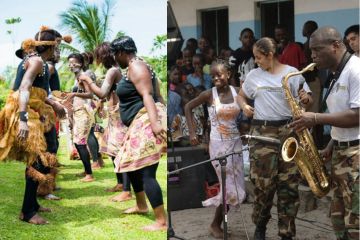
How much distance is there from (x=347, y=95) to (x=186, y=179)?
4.25 feet

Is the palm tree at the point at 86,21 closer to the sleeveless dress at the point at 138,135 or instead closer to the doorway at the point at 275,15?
the sleeveless dress at the point at 138,135

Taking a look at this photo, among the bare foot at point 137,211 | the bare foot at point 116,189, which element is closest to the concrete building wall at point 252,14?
the bare foot at point 137,211

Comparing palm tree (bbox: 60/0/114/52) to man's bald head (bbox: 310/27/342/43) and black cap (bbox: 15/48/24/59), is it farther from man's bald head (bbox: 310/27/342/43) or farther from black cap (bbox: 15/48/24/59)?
man's bald head (bbox: 310/27/342/43)

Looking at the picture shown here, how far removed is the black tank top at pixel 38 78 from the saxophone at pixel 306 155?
1735 mm

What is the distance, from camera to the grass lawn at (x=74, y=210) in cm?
387

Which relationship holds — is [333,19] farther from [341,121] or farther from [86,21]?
[86,21]

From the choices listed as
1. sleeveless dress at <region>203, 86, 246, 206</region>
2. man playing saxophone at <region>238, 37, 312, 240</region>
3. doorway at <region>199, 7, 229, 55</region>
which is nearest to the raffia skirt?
sleeveless dress at <region>203, 86, 246, 206</region>

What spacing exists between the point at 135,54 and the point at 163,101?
14.6 inches

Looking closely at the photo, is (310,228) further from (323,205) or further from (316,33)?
(316,33)

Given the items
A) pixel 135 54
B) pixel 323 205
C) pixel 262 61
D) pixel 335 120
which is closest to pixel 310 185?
pixel 323 205

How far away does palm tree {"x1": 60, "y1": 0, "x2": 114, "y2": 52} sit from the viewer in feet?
12.9

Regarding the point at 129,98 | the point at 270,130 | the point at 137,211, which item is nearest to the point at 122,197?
the point at 137,211

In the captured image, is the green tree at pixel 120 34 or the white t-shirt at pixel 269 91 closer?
the white t-shirt at pixel 269 91

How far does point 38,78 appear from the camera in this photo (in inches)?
153
